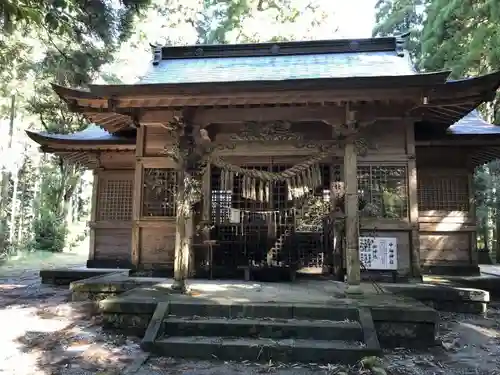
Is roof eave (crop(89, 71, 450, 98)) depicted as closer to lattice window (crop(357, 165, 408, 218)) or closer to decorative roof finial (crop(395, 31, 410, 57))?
lattice window (crop(357, 165, 408, 218))

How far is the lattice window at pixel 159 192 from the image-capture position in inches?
342

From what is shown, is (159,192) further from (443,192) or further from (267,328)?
(443,192)

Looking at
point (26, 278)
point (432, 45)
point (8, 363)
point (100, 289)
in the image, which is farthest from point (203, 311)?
point (432, 45)

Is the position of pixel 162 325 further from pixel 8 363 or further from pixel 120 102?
pixel 120 102

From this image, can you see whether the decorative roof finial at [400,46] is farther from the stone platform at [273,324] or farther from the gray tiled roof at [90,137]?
the gray tiled roof at [90,137]

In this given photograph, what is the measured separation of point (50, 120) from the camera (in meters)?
17.9

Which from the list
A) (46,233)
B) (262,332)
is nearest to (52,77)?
(46,233)

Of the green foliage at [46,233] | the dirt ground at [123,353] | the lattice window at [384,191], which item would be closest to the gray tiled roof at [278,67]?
the lattice window at [384,191]

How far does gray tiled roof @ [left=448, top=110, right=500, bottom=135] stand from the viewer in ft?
28.2

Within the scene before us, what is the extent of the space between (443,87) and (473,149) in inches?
131

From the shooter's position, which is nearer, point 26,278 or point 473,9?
point 473,9

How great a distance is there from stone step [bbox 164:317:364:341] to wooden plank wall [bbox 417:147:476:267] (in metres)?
4.66

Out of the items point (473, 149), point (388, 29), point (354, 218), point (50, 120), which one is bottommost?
point (354, 218)

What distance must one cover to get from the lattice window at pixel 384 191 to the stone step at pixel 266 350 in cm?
362
